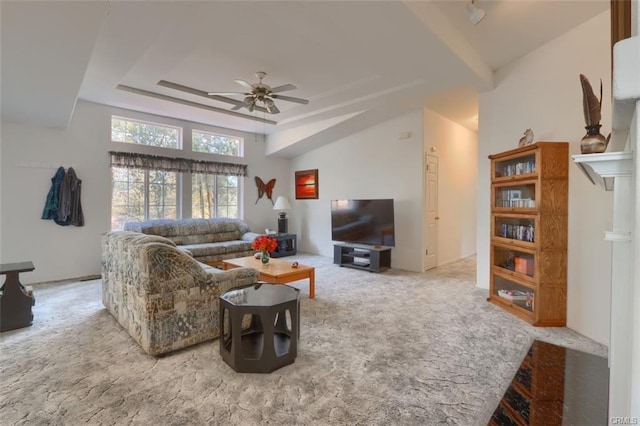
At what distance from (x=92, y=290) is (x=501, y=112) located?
6.02 m

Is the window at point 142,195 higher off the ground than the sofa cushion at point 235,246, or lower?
higher

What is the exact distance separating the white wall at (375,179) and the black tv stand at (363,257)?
33 centimetres

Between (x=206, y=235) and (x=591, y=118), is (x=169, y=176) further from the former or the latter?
(x=591, y=118)

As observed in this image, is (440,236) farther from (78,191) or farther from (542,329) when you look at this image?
(78,191)

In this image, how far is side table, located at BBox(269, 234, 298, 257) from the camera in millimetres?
6746

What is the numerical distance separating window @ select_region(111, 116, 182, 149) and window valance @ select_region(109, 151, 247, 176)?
328mm

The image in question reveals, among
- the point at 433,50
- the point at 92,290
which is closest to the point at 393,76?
the point at 433,50

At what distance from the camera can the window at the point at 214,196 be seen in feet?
20.4

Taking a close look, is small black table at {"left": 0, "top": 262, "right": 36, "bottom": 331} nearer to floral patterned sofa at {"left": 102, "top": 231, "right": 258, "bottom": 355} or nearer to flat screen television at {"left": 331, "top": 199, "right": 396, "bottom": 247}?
floral patterned sofa at {"left": 102, "top": 231, "right": 258, "bottom": 355}

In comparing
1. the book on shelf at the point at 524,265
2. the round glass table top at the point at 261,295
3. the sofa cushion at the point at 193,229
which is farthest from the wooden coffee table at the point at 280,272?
the book on shelf at the point at 524,265

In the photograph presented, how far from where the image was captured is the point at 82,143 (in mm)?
4871

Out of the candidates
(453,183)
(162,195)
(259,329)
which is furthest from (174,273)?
(453,183)

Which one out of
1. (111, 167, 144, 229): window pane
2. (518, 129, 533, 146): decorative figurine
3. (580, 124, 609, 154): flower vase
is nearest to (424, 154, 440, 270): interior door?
(518, 129, 533, 146): decorative figurine

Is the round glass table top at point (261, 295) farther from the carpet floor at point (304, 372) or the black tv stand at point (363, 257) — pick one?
the black tv stand at point (363, 257)
